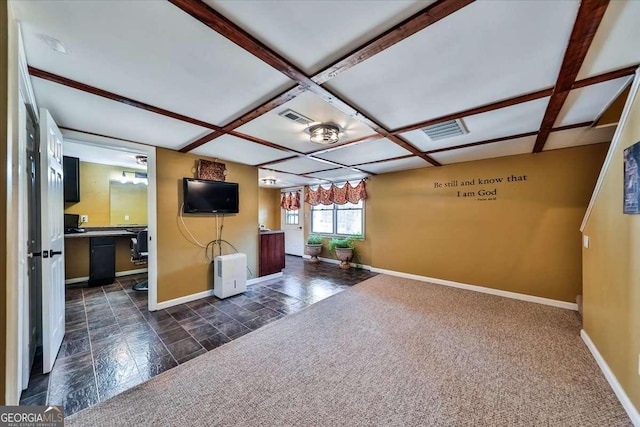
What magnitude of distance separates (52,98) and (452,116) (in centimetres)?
361

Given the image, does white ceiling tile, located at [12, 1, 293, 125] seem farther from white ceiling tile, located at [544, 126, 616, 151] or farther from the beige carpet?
white ceiling tile, located at [544, 126, 616, 151]

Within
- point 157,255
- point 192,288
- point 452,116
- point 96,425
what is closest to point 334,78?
point 452,116

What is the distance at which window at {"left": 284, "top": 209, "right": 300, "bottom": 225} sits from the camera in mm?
7547

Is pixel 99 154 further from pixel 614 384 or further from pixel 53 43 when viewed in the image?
pixel 614 384

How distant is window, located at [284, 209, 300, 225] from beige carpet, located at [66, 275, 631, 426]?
479cm

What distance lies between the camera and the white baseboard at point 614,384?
4.79 feet

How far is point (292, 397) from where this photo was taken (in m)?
1.66

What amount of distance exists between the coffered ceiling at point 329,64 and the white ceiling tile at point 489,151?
0.39 meters

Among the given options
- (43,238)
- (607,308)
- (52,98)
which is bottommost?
(607,308)

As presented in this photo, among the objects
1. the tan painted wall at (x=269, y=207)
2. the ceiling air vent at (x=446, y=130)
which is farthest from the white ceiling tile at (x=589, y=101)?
the tan painted wall at (x=269, y=207)

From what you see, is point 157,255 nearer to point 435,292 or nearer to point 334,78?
point 334,78

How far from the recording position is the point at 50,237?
6.47 ft

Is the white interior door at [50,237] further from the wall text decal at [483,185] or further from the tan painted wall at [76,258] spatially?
the wall text decal at [483,185]

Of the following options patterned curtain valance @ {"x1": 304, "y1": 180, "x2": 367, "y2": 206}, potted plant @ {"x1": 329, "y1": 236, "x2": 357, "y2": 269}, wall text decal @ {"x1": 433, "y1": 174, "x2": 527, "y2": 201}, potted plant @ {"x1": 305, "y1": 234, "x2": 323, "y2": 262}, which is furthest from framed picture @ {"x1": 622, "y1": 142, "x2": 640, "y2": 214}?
potted plant @ {"x1": 305, "y1": 234, "x2": 323, "y2": 262}
